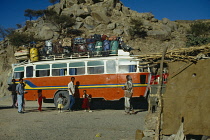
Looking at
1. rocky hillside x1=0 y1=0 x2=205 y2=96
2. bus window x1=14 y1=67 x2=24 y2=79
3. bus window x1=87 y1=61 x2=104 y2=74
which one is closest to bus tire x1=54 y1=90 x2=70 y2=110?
bus window x1=87 y1=61 x2=104 y2=74

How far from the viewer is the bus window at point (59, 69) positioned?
47.4 ft

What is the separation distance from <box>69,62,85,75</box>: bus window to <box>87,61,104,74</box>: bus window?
362 millimetres

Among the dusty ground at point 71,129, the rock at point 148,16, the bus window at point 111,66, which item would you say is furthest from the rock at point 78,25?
the dusty ground at point 71,129

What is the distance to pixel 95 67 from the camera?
1386 cm

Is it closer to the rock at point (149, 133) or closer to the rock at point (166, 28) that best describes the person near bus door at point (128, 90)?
the rock at point (149, 133)

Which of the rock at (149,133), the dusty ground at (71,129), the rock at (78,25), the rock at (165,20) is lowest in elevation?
the dusty ground at (71,129)

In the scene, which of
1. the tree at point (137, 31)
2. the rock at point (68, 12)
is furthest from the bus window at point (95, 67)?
the rock at point (68, 12)

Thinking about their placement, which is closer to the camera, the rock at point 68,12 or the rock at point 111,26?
the rock at point 111,26

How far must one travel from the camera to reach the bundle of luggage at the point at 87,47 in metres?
14.7

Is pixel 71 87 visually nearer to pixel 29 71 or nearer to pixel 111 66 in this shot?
pixel 111 66

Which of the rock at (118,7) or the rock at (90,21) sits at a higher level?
the rock at (118,7)

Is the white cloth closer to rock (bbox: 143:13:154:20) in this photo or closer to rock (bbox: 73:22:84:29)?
rock (bbox: 73:22:84:29)

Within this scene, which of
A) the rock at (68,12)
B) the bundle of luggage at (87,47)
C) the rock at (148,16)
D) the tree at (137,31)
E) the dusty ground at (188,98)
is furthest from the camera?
the rock at (148,16)

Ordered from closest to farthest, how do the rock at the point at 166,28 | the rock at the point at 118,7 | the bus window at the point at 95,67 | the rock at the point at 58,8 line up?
the bus window at the point at 95,67 → the rock at the point at 166,28 → the rock at the point at 58,8 → the rock at the point at 118,7
